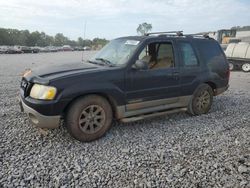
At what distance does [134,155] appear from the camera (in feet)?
12.4

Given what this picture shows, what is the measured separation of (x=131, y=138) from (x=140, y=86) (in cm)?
100

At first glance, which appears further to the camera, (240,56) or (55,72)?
(240,56)

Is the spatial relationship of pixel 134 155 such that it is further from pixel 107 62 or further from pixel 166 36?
pixel 166 36

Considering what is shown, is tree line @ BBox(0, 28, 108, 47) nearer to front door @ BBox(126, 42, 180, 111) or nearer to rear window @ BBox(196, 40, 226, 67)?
rear window @ BBox(196, 40, 226, 67)

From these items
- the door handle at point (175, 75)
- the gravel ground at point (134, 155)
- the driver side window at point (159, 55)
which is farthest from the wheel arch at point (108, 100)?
the door handle at point (175, 75)

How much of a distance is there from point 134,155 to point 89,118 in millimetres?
1027

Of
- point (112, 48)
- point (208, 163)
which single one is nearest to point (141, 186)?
point (208, 163)

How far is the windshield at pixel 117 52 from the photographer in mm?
4637

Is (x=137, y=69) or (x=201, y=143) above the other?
(x=137, y=69)

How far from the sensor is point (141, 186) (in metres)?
3.00

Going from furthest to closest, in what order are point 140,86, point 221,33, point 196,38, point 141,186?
point 221,33 → point 196,38 → point 140,86 → point 141,186

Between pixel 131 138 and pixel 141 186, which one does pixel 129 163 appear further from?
pixel 131 138

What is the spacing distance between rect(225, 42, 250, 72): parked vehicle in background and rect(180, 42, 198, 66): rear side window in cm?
1288

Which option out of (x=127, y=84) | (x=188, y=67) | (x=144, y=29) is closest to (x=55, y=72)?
(x=127, y=84)
